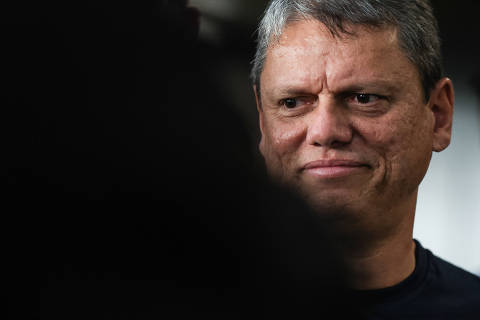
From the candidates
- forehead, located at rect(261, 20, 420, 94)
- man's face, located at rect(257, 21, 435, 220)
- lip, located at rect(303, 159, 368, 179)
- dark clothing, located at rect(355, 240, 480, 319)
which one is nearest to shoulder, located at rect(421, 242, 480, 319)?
dark clothing, located at rect(355, 240, 480, 319)

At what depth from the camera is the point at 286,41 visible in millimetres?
991

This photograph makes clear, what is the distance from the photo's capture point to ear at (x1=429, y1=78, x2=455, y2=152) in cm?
108

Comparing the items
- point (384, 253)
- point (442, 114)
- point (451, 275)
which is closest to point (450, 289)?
point (451, 275)

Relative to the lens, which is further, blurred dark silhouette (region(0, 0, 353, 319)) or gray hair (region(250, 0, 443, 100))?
gray hair (region(250, 0, 443, 100))

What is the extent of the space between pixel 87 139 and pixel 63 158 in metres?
0.01

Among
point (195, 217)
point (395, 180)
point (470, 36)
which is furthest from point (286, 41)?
point (195, 217)

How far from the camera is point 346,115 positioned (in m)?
0.98

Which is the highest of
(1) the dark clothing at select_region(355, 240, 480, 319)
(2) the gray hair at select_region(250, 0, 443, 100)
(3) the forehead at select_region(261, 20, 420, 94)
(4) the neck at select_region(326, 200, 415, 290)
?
(2) the gray hair at select_region(250, 0, 443, 100)

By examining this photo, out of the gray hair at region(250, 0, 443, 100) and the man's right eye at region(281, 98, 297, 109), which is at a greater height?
the gray hair at region(250, 0, 443, 100)

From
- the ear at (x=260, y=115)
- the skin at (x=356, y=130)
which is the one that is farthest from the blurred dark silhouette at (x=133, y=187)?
the ear at (x=260, y=115)

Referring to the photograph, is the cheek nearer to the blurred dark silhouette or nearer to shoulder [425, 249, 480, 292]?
shoulder [425, 249, 480, 292]

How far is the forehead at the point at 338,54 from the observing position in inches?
37.5

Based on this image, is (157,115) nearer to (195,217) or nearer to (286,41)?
(195,217)

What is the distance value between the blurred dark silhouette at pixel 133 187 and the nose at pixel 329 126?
650mm
